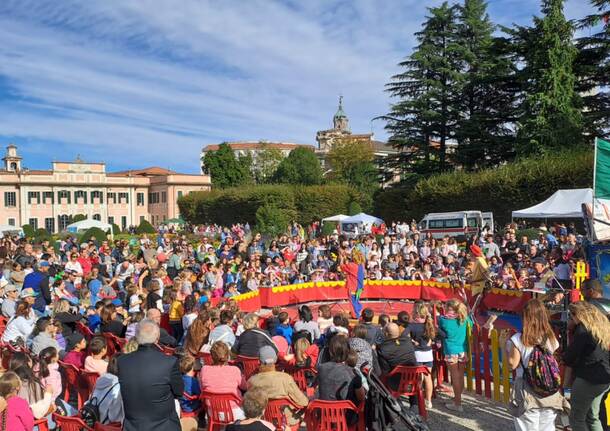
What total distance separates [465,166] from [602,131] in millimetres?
9357

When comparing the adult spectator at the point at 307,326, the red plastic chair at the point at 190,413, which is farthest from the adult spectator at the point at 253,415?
the adult spectator at the point at 307,326

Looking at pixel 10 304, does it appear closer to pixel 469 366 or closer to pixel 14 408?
pixel 14 408

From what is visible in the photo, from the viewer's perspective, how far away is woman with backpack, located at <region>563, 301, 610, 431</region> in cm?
500

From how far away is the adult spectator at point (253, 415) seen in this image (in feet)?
13.4

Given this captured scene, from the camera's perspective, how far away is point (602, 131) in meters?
32.9

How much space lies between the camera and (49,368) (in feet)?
21.5

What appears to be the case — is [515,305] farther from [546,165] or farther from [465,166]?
[465,166]

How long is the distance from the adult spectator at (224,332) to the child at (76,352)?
5.75ft

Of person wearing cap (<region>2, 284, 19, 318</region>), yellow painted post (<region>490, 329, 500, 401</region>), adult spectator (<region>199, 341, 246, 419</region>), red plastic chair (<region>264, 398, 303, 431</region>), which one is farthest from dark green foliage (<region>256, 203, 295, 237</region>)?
red plastic chair (<region>264, 398, 303, 431</region>)

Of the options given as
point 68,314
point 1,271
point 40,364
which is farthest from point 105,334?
point 1,271

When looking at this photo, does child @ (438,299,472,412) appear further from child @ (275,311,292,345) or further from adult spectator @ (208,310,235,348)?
adult spectator @ (208,310,235,348)

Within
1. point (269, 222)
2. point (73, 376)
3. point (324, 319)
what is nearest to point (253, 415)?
point (73, 376)

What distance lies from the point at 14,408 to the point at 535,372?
470 cm

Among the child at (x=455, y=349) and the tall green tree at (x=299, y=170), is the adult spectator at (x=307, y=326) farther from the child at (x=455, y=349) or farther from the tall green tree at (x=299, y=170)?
the tall green tree at (x=299, y=170)
